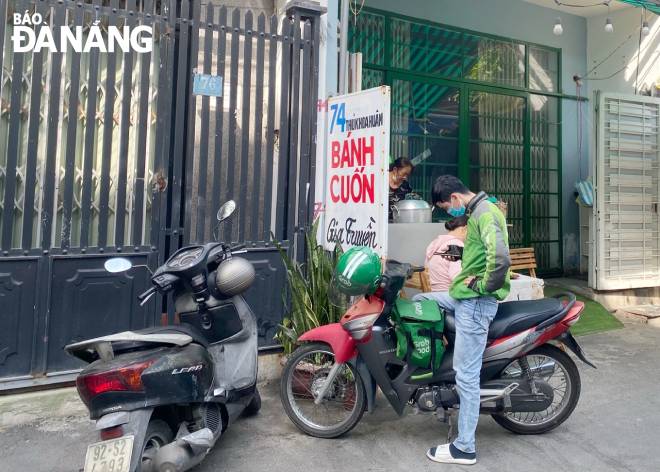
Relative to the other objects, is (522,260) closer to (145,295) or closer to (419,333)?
(419,333)

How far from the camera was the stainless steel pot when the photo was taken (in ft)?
17.6

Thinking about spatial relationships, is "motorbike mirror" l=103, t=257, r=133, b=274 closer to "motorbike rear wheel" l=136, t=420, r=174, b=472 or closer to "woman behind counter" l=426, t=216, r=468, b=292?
"motorbike rear wheel" l=136, t=420, r=174, b=472

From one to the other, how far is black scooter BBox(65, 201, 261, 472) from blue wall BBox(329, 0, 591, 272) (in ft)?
18.2

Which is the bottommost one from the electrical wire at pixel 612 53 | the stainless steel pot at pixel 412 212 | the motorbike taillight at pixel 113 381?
the motorbike taillight at pixel 113 381

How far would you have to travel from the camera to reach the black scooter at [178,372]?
283cm

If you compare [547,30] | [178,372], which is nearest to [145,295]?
[178,372]

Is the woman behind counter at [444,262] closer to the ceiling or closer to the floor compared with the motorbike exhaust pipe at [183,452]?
closer to the ceiling

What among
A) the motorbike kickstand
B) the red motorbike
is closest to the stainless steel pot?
the red motorbike

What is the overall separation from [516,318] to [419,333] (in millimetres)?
595

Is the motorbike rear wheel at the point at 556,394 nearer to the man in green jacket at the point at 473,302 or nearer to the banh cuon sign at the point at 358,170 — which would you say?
the man in green jacket at the point at 473,302

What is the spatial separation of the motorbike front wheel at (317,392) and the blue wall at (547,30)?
5.45 metres

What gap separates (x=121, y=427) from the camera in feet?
9.20

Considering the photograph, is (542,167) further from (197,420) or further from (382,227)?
(197,420)

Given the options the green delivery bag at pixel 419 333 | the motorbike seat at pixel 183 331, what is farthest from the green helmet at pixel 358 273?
the motorbike seat at pixel 183 331
